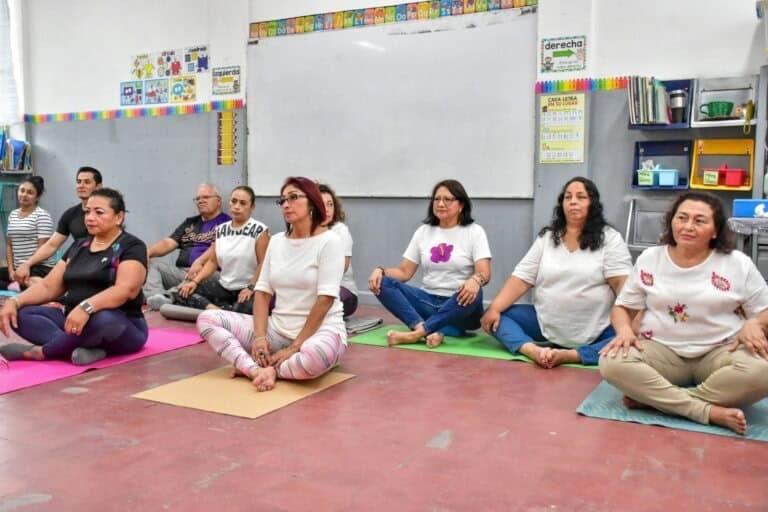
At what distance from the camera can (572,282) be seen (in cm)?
344

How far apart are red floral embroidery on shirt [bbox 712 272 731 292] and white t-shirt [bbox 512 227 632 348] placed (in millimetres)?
866

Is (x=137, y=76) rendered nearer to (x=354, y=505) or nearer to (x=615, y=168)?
(x=615, y=168)

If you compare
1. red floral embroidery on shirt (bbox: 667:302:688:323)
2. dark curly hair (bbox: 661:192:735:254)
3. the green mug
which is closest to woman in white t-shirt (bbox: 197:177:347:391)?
red floral embroidery on shirt (bbox: 667:302:688:323)

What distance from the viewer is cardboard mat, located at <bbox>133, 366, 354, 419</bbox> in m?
2.63

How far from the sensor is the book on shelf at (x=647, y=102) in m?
4.32

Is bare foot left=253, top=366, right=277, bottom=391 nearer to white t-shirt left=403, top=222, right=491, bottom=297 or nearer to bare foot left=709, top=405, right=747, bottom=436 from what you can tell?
white t-shirt left=403, top=222, right=491, bottom=297

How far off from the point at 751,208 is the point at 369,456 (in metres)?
2.79

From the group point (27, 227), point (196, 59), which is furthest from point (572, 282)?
point (27, 227)

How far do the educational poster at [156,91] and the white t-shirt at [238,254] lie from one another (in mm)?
2322

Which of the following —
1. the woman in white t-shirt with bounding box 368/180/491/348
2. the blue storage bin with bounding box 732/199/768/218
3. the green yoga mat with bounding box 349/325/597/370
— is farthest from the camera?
the woman in white t-shirt with bounding box 368/180/491/348

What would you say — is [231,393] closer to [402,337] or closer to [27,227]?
[402,337]

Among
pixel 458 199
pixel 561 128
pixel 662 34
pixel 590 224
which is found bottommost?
pixel 590 224

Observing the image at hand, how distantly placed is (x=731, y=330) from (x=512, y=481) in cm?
112

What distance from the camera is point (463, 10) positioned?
16.5 feet
